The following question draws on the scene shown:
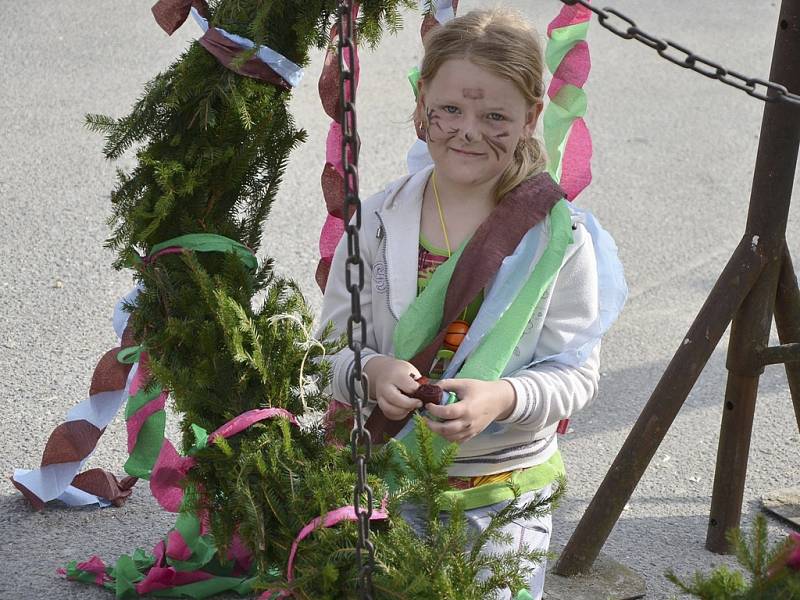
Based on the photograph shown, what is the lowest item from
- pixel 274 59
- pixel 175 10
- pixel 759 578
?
pixel 759 578

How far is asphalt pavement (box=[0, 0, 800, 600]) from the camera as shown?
3350mm

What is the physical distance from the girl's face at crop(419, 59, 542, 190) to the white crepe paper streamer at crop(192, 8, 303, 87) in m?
0.42

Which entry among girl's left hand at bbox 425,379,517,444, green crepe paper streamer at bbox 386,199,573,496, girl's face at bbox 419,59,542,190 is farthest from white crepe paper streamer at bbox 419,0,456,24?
girl's left hand at bbox 425,379,517,444

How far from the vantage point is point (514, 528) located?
2441 millimetres

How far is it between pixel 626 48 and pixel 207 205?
19.9 ft

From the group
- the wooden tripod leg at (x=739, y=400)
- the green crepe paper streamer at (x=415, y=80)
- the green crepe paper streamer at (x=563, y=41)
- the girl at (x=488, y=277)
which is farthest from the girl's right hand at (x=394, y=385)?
the wooden tripod leg at (x=739, y=400)

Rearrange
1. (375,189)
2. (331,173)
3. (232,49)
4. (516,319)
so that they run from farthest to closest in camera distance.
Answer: (375,189), (331,173), (232,49), (516,319)

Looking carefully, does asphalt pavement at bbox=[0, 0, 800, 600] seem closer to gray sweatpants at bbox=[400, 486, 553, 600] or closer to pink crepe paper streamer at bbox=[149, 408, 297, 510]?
pink crepe paper streamer at bbox=[149, 408, 297, 510]

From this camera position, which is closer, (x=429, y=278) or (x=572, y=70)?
(x=429, y=278)

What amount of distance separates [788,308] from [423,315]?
1180 mm

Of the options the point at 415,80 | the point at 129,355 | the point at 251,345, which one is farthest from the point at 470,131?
the point at 129,355

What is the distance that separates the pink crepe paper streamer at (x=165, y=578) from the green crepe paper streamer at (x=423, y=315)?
94cm

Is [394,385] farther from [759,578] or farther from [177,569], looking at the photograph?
[177,569]

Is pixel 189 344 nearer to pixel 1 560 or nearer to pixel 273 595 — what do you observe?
pixel 273 595
